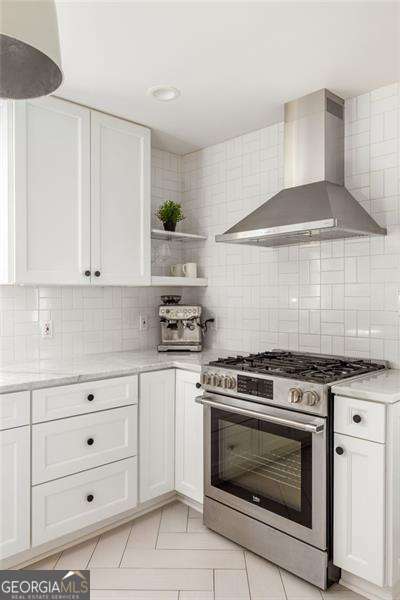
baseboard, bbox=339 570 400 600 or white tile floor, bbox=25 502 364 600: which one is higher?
baseboard, bbox=339 570 400 600

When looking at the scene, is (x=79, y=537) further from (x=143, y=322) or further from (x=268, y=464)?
(x=143, y=322)

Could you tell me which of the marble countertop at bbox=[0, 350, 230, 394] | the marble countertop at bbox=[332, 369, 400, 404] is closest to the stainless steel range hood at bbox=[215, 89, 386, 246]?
the marble countertop at bbox=[332, 369, 400, 404]

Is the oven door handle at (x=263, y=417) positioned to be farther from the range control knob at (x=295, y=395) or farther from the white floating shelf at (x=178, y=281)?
the white floating shelf at (x=178, y=281)

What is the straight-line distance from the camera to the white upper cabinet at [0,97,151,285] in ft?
7.67

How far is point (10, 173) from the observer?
2326 millimetres

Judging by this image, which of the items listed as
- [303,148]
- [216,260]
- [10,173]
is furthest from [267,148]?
[10,173]

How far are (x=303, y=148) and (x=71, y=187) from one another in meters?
1.37

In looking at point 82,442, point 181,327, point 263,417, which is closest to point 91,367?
point 82,442

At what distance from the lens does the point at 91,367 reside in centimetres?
251

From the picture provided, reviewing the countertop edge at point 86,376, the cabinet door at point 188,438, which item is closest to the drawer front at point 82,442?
the countertop edge at point 86,376

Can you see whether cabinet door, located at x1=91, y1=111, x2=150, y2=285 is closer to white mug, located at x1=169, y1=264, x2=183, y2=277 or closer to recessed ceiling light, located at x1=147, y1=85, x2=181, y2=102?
recessed ceiling light, located at x1=147, y1=85, x2=181, y2=102

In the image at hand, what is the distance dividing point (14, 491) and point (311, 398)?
4.73 ft

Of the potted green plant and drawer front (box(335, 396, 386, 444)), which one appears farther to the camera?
the potted green plant

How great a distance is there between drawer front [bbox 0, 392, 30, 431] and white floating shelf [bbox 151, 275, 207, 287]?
1237mm
